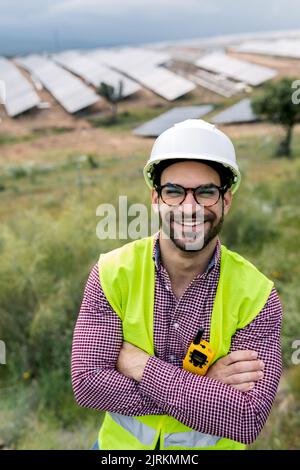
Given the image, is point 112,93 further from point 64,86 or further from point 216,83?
point 216,83

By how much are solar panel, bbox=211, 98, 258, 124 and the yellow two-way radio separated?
898 inches

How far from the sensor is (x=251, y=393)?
199cm

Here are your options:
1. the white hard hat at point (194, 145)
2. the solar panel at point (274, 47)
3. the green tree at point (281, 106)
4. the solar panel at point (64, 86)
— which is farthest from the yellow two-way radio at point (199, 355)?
the solar panel at point (274, 47)

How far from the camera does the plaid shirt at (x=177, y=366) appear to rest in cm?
194

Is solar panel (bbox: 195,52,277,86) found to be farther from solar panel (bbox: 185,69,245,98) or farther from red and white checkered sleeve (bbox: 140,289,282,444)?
red and white checkered sleeve (bbox: 140,289,282,444)

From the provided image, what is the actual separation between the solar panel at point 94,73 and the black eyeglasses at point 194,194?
29.8 meters

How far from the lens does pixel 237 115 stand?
25.8 metres

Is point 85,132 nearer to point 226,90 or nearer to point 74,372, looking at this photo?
point 226,90

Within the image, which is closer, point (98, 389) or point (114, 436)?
point (98, 389)

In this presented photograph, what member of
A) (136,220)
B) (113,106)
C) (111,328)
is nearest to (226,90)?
(113,106)

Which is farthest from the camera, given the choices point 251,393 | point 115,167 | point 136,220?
point 115,167

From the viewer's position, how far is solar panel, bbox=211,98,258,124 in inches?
969

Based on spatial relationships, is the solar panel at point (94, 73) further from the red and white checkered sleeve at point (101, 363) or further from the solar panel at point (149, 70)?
the red and white checkered sleeve at point (101, 363)
